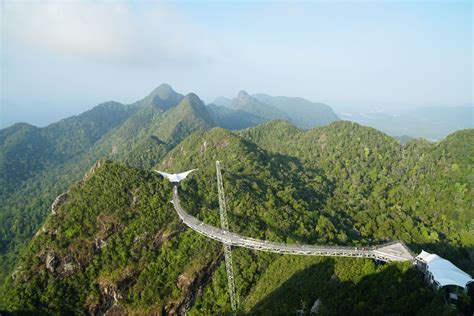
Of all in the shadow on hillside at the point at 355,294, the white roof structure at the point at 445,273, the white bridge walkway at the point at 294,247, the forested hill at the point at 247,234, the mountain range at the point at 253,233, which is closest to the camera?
the shadow on hillside at the point at 355,294

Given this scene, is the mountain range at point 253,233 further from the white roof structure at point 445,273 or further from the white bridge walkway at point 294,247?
the white roof structure at point 445,273

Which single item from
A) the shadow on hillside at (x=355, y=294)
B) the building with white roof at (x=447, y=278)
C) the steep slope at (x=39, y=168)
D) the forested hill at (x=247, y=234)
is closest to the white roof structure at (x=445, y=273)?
the building with white roof at (x=447, y=278)

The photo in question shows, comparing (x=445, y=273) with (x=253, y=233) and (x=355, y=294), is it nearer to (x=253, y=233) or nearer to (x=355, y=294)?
(x=355, y=294)

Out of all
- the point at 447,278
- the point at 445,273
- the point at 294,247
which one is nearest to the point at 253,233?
the point at 294,247

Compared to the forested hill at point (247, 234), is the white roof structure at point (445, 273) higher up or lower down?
higher up

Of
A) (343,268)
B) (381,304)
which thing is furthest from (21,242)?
(381,304)

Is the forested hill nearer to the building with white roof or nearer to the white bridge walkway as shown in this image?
the white bridge walkway
